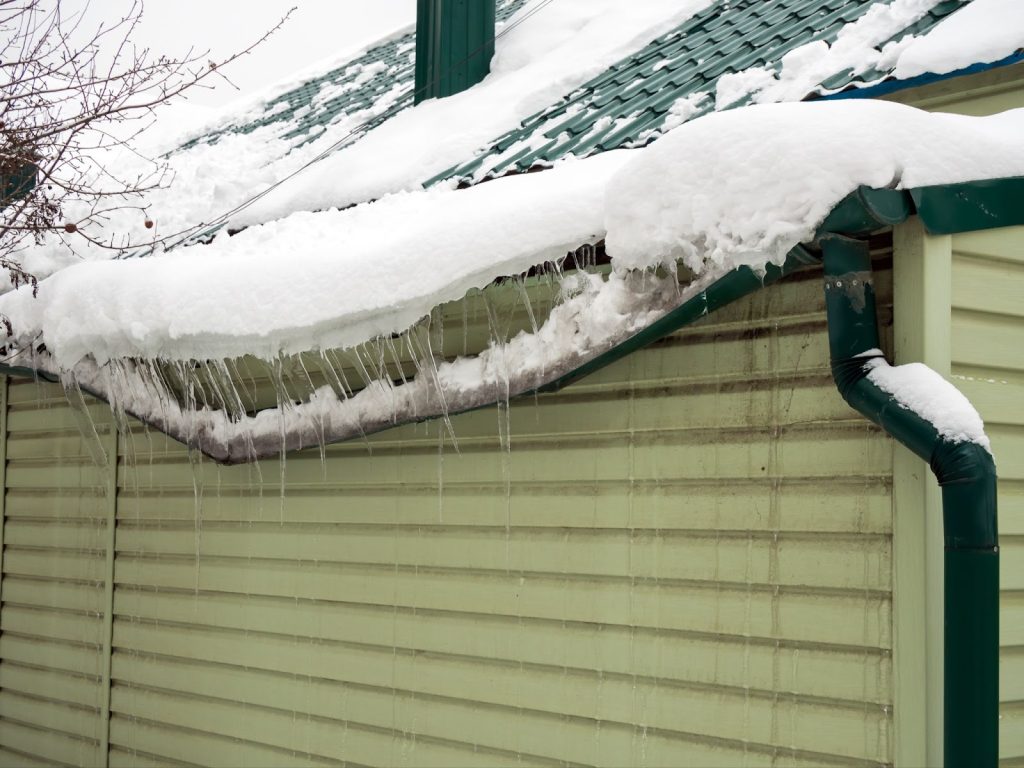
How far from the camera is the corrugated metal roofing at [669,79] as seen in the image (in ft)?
13.7

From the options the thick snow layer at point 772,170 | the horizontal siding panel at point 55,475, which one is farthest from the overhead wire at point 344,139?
the thick snow layer at point 772,170

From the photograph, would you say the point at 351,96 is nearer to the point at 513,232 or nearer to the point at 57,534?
the point at 57,534

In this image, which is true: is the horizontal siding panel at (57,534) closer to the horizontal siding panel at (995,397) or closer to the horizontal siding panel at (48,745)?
the horizontal siding panel at (48,745)

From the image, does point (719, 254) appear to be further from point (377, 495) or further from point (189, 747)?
point (189, 747)

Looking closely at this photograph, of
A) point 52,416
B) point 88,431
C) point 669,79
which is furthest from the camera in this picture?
point 52,416

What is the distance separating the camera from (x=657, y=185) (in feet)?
9.94

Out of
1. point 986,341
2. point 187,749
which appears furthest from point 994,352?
point 187,749

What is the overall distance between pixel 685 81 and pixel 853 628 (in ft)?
8.41

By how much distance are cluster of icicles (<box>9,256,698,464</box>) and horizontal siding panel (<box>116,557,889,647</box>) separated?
0.59m

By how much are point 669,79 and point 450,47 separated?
2.01 m

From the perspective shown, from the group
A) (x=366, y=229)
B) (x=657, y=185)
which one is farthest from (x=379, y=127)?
(x=657, y=185)

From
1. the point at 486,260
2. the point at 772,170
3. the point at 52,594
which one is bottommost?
the point at 52,594

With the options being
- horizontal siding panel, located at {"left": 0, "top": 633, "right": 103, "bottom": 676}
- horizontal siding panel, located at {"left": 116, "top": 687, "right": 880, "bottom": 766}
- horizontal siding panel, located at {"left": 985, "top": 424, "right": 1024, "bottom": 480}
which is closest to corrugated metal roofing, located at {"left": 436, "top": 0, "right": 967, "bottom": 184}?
horizontal siding panel, located at {"left": 985, "top": 424, "right": 1024, "bottom": 480}

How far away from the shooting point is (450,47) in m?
6.30
